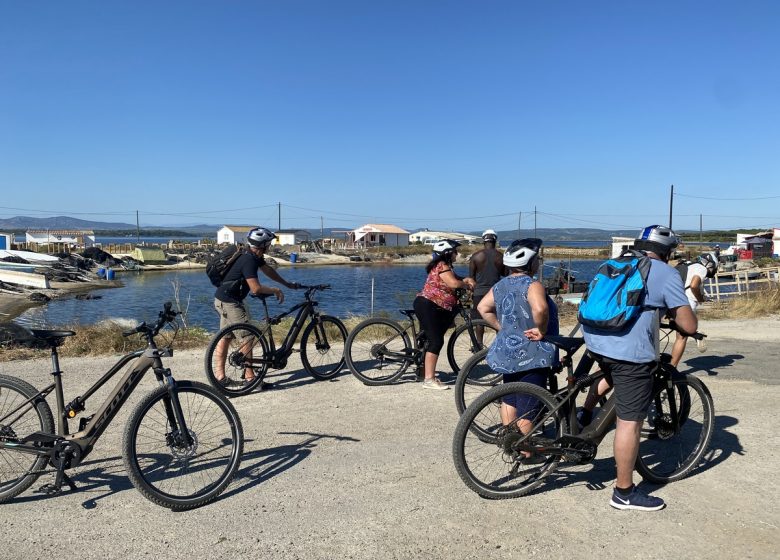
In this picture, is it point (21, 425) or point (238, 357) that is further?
point (238, 357)

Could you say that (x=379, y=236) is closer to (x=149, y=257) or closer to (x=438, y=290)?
(x=149, y=257)

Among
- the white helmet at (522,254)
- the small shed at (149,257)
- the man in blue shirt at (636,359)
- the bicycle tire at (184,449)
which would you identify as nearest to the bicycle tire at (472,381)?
the white helmet at (522,254)

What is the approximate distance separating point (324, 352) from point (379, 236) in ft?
368

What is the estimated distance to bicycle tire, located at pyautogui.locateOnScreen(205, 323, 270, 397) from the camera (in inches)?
253

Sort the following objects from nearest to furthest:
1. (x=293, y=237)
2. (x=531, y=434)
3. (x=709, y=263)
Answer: (x=531, y=434) → (x=709, y=263) → (x=293, y=237)

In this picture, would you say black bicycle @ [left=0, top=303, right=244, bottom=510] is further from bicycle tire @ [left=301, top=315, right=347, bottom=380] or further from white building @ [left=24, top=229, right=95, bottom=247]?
white building @ [left=24, top=229, right=95, bottom=247]

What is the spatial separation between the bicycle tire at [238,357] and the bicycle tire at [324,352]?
563 millimetres

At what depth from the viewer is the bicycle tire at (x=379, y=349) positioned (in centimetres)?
698

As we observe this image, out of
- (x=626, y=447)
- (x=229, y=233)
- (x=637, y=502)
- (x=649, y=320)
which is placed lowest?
(x=637, y=502)

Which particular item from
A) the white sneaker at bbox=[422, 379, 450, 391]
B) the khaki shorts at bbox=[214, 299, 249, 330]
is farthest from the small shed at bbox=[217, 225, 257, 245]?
the white sneaker at bbox=[422, 379, 450, 391]

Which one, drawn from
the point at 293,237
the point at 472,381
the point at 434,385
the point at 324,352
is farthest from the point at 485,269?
the point at 293,237

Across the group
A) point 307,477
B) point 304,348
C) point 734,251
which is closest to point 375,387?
point 304,348

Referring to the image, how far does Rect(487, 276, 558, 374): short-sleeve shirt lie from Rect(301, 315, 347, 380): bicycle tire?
313cm

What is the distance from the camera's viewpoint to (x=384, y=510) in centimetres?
375
